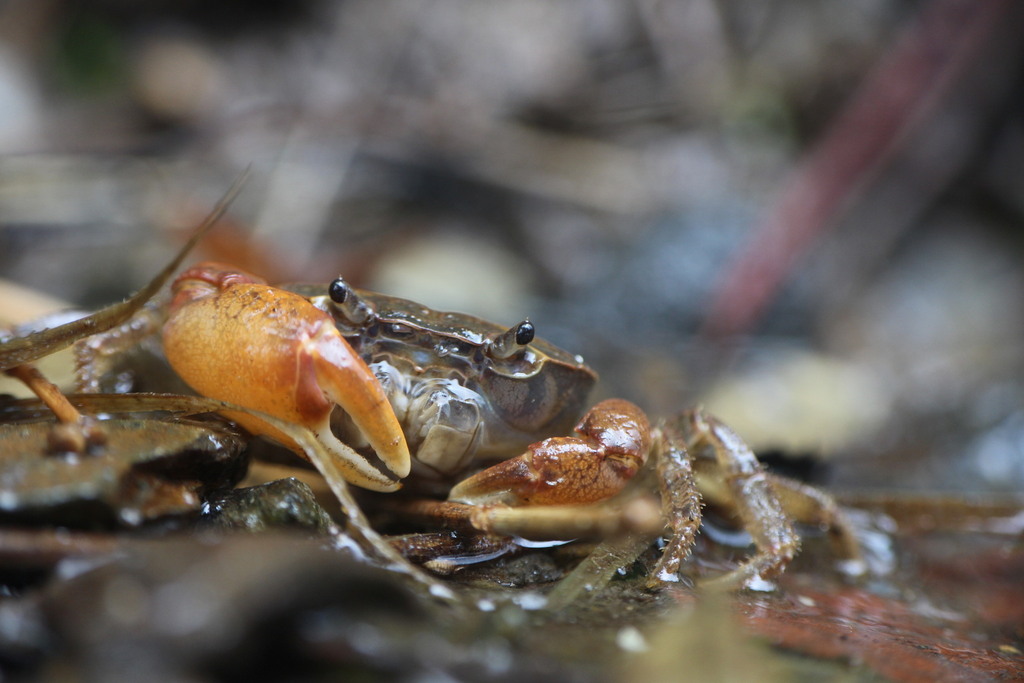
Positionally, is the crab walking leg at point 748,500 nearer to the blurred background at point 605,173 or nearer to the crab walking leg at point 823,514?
the crab walking leg at point 823,514

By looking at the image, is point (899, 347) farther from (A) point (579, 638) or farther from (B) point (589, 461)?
(A) point (579, 638)

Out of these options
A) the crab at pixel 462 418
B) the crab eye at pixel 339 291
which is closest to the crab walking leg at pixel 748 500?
the crab at pixel 462 418

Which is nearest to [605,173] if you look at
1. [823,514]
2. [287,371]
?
[823,514]

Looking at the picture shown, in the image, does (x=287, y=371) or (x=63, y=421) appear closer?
(x=63, y=421)

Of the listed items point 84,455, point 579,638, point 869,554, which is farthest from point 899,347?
point 84,455

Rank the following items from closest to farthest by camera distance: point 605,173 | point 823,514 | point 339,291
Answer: point 339,291
point 823,514
point 605,173

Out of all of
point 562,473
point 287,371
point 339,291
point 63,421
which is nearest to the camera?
point 63,421

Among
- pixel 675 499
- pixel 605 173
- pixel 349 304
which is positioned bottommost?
pixel 675 499

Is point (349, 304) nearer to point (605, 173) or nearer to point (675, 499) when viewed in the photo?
point (675, 499)
